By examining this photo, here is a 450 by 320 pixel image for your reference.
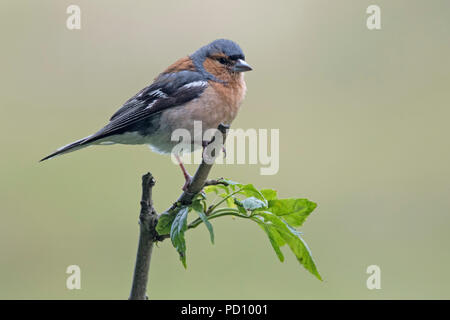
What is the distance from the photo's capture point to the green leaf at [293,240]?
1.84 metres

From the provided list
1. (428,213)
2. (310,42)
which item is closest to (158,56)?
(310,42)

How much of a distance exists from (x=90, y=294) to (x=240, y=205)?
2.91m

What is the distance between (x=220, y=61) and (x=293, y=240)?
5.95 ft

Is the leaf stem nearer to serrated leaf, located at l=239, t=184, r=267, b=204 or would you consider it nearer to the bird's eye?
serrated leaf, located at l=239, t=184, r=267, b=204

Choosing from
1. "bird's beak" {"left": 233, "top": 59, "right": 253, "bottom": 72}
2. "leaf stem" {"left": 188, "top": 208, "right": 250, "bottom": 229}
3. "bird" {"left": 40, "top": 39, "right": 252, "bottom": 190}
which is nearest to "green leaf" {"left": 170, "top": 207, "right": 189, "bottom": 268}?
"leaf stem" {"left": 188, "top": 208, "right": 250, "bottom": 229}

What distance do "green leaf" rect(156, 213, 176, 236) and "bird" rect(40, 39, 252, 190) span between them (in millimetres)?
1030

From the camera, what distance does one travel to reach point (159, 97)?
335cm

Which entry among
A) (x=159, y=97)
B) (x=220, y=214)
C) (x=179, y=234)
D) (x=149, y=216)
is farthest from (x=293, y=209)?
(x=159, y=97)

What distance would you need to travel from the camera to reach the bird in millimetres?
3240

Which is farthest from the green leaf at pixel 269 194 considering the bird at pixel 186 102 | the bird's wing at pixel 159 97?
the bird's wing at pixel 159 97

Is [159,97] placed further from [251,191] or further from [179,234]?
[179,234]

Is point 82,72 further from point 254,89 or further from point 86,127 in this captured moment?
point 254,89

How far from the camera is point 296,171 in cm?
574

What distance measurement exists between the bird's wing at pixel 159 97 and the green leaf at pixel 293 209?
1.41 metres
